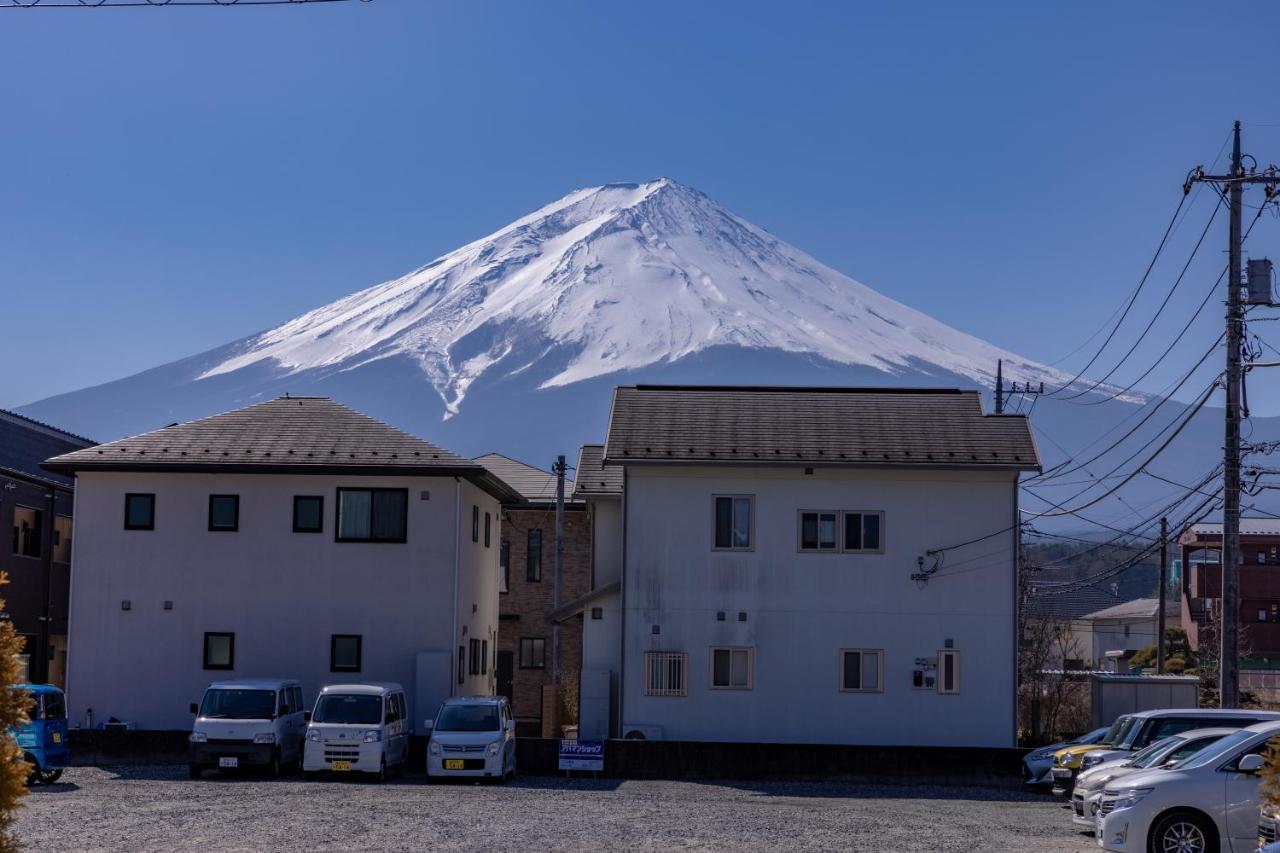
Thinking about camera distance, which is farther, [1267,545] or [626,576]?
[1267,545]

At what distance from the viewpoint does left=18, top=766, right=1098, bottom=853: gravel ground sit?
18672mm

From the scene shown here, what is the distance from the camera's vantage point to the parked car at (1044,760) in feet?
87.7

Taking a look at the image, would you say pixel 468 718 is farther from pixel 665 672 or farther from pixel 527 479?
pixel 527 479

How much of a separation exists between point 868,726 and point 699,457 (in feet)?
19.2

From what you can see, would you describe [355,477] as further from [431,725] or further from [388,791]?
[388,791]

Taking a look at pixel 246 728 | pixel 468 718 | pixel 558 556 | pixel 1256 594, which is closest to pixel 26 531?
pixel 558 556

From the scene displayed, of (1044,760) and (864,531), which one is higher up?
(864,531)

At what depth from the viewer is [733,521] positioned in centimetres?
3194

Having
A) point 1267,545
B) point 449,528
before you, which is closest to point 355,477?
point 449,528

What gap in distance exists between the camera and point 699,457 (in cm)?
3155

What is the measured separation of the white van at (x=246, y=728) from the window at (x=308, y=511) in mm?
5028

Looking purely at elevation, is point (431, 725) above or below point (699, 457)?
below

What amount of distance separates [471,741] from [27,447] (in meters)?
21.9

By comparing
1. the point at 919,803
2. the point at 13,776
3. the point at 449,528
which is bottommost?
the point at 919,803
